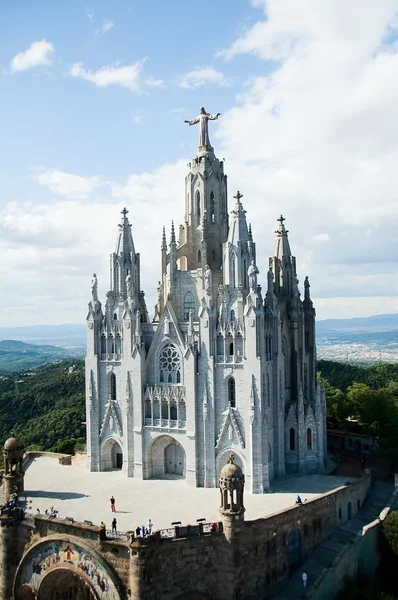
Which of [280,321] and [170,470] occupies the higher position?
[280,321]

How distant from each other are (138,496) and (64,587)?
274 inches

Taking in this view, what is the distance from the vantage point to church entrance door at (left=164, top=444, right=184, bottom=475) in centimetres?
3862

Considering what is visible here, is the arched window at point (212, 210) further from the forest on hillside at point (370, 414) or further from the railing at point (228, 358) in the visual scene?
the forest on hillside at point (370, 414)

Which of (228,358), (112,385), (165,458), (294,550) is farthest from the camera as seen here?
(112,385)

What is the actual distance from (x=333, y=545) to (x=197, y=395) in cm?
1250

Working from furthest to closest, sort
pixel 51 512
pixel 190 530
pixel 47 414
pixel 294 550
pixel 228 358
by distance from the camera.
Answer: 1. pixel 47 414
2. pixel 228 358
3. pixel 294 550
4. pixel 51 512
5. pixel 190 530

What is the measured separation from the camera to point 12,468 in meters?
34.2

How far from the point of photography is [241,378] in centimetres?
3553

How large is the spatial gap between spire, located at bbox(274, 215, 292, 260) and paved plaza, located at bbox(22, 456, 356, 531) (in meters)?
16.6

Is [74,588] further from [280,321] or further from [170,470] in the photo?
[280,321]

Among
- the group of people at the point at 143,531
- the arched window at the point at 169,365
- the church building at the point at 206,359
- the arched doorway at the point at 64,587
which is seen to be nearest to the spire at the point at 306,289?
the church building at the point at 206,359

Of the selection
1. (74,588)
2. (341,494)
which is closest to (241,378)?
(341,494)

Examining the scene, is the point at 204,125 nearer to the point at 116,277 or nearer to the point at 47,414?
the point at 116,277

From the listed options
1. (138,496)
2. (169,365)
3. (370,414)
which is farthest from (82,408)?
(138,496)
